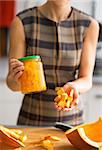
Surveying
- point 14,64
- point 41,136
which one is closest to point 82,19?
point 14,64

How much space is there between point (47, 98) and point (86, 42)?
257 millimetres

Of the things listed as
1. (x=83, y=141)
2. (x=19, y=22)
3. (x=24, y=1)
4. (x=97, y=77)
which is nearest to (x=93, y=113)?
(x=97, y=77)

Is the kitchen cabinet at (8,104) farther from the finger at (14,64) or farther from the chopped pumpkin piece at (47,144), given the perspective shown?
the chopped pumpkin piece at (47,144)

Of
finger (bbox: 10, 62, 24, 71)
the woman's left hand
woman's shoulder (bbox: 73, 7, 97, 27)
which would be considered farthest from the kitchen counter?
woman's shoulder (bbox: 73, 7, 97, 27)

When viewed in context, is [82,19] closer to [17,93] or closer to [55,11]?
[55,11]

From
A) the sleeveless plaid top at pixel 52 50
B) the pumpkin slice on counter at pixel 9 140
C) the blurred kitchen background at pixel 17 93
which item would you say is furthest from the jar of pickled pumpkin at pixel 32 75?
the blurred kitchen background at pixel 17 93

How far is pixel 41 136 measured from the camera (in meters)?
1.19

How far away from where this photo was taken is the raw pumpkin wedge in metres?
1.05

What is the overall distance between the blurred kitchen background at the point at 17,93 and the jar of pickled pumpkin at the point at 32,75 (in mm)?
1189

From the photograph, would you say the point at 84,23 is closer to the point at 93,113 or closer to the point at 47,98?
the point at 47,98

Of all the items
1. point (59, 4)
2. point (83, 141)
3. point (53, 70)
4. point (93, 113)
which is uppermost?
point (59, 4)

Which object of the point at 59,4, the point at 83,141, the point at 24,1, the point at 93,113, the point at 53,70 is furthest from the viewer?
the point at 24,1

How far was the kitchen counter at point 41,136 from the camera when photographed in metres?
1.10

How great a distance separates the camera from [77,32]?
1.44 m
